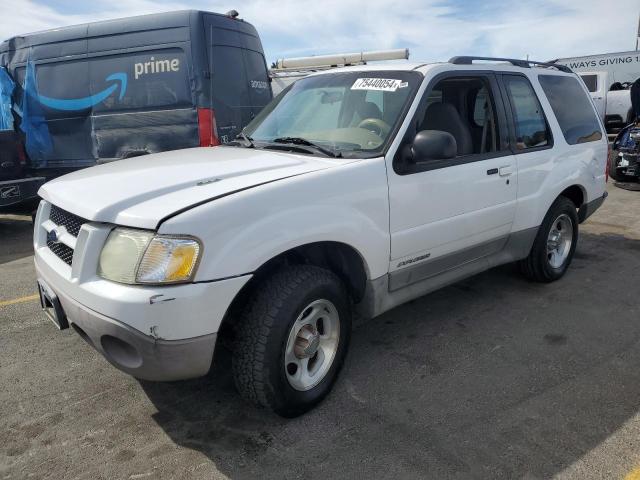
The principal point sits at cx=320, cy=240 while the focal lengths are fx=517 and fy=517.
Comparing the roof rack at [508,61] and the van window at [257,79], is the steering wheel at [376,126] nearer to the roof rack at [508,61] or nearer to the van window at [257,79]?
the roof rack at [508,61]

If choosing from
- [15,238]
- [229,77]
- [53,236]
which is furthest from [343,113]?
[15,238]

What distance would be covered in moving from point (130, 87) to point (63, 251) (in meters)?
5.03

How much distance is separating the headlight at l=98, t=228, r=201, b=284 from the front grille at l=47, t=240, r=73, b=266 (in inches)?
21.4

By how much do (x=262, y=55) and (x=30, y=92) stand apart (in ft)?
11.8

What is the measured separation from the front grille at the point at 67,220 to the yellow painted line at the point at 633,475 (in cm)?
281

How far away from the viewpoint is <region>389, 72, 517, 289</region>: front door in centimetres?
317

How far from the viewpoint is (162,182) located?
2631 millimetres

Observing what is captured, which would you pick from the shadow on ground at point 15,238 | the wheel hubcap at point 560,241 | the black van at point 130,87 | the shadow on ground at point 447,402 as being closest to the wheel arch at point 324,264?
the shadow on ground at point 447,402

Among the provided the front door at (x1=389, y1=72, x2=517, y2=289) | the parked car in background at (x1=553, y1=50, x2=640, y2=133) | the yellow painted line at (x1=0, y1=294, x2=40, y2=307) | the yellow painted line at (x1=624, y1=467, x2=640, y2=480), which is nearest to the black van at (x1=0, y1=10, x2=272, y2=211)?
A: the yellow painted line at (x1=0, y1=294, x2=40, y2=307)

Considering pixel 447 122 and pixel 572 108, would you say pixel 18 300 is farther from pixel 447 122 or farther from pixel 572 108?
pixel 572 108

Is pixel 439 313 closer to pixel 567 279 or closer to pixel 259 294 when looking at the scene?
pixel 567 279

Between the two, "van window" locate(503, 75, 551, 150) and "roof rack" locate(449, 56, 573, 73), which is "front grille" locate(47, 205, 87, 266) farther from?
"van window" locate(503, 75, 551, 150)

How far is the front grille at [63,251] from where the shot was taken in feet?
8.72

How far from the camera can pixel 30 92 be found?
7906mm
